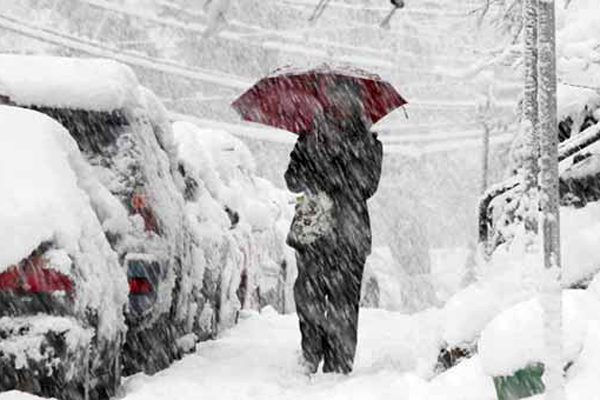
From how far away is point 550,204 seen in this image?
10.4 feet

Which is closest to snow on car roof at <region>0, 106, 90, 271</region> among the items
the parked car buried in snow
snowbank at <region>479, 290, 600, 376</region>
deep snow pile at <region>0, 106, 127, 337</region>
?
deep snow pile at <region>0, 106, 127, 337</region>

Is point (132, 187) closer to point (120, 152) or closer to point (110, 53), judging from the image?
point (120, 152)

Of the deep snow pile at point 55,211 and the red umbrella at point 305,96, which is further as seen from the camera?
the red umbrella at point 305,96

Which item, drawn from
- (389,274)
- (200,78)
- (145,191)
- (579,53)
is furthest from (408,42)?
(145,191)

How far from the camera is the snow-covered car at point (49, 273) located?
5.15 meters

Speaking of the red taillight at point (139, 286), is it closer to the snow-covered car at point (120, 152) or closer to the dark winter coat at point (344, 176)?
the snow-covered car at point (120, 152)

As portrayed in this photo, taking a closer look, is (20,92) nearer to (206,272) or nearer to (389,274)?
(206,272)

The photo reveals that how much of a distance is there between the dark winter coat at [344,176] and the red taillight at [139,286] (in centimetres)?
114

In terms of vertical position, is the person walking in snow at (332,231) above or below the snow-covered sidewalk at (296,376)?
above

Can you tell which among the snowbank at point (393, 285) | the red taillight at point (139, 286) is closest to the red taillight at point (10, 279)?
the red taillight at point (139, 286)

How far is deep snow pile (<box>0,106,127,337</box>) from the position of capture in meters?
5.23

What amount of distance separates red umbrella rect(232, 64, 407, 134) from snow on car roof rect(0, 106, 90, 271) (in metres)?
2.17

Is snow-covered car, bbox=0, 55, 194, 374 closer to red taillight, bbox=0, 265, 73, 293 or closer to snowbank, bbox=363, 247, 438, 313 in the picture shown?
red taillight, bbox=0, 265, 73, 293

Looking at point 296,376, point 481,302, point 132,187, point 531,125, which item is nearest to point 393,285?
point 296,376
